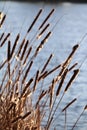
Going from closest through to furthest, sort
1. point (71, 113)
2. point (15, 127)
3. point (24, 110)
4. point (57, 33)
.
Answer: point (15, 127) < point (24, 110) < point (71, 113) < point (57, 33)

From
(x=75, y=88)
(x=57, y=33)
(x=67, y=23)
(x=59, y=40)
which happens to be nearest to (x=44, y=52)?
(x=59, y=40)

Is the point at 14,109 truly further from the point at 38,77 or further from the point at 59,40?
the point at 59,40

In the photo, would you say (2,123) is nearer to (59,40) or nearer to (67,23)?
(59,40)

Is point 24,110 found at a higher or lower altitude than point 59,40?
lower

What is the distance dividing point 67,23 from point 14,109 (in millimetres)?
19032

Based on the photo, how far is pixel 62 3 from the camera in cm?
3666

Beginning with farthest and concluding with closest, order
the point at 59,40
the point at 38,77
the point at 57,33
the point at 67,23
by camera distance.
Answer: the point at 67,23 → the point at 57,33 → the point at 59,40 → the point at 38,77

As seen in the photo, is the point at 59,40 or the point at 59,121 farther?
the point at 59,40

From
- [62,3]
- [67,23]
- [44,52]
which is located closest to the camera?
[44,52]

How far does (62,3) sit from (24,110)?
3481 cm

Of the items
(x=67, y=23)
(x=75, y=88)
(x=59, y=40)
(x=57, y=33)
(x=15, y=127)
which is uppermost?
(x=67, y=23)

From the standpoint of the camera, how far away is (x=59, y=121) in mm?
5438

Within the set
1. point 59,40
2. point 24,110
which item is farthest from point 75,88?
point 59,40

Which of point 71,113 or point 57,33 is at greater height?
point 57,33
